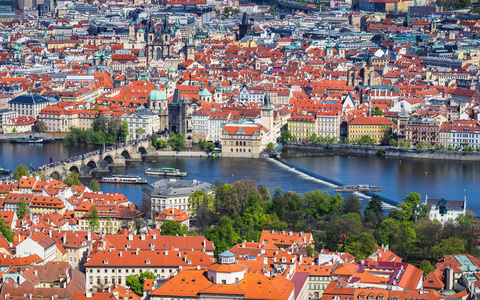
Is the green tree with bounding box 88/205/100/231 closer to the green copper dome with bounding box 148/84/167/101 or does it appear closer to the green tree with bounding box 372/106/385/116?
the green copper dome with bounding box 148/84/167/101

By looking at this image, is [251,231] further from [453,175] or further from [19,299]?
[453,175]

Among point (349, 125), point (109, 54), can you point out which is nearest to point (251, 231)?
point (349, 125)

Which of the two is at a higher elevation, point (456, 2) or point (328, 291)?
point (456, 2)

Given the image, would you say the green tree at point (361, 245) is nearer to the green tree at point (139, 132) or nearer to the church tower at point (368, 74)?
the green tree at point (139, 132)

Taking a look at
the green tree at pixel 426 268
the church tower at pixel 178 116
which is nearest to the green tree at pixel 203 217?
the green tree at pixel 426 268

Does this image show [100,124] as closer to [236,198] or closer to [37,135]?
[37,135]

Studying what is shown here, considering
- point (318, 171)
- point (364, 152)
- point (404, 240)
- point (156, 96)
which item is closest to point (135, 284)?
point (404, 240)

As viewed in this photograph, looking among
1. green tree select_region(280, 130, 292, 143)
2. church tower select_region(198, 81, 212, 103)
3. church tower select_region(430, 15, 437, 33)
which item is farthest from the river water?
church tower select_region(430, 15, 437, 33)
